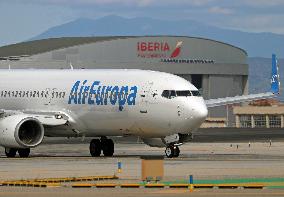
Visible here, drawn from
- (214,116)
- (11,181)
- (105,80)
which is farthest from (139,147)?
(214,116)

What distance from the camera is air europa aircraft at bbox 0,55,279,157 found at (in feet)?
188

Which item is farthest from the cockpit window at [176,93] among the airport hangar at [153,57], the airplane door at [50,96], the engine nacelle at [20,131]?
the airport hangar at [153,57]

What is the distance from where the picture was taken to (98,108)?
59719mm

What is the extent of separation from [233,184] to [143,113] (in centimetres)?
2232

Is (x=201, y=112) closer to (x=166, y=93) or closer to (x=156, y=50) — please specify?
(x=166, y=93)

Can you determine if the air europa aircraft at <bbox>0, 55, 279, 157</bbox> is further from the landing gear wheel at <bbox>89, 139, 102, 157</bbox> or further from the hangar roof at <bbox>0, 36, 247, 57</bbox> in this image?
the hangar roof at <bbox>0, 36, 247, 57</bbox>

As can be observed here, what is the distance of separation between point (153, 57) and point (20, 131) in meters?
104

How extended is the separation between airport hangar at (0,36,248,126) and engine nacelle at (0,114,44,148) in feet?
245

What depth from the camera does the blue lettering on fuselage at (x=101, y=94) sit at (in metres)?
58.4

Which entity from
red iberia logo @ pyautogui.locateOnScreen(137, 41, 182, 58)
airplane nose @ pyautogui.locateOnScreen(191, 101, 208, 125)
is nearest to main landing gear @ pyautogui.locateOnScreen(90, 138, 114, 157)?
airplane nose @ pyautogui.locateOnScreen(191, 101, 208, 125)

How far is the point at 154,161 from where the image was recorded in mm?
35906

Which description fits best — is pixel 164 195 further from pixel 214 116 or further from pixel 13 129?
pixel 214 116

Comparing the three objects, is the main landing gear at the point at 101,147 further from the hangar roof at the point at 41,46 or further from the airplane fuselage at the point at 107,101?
the hangar roof at the point at 41,46

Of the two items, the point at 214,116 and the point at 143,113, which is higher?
the point at 214,116
